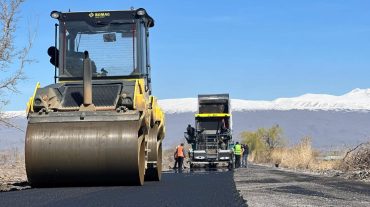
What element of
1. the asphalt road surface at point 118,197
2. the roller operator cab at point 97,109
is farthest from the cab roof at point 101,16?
the asphalt road surface at point 118,197

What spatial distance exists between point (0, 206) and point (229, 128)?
19368mm

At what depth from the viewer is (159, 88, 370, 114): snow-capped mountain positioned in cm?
14388

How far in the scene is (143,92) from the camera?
10.6 meters

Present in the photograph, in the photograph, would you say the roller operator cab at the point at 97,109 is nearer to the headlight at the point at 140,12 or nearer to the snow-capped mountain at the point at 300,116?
the headlight at the point at 140,12

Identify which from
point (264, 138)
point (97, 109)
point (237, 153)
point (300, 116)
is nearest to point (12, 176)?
point (97, 109)

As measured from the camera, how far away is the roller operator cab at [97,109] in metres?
9.48

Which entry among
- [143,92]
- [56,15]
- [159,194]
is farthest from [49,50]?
[159,194]

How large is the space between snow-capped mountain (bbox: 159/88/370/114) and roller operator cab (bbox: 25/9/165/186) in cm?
12659

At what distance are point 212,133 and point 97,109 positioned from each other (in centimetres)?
1618

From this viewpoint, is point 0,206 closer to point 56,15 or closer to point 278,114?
point 56,15

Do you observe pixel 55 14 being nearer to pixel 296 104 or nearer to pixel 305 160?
pixel 305 160

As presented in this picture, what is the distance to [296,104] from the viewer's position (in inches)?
5945

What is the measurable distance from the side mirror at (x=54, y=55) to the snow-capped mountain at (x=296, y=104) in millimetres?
126543

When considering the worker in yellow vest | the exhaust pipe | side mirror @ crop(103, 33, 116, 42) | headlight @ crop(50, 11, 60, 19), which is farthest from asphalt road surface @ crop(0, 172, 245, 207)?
the worker in yellow vest
